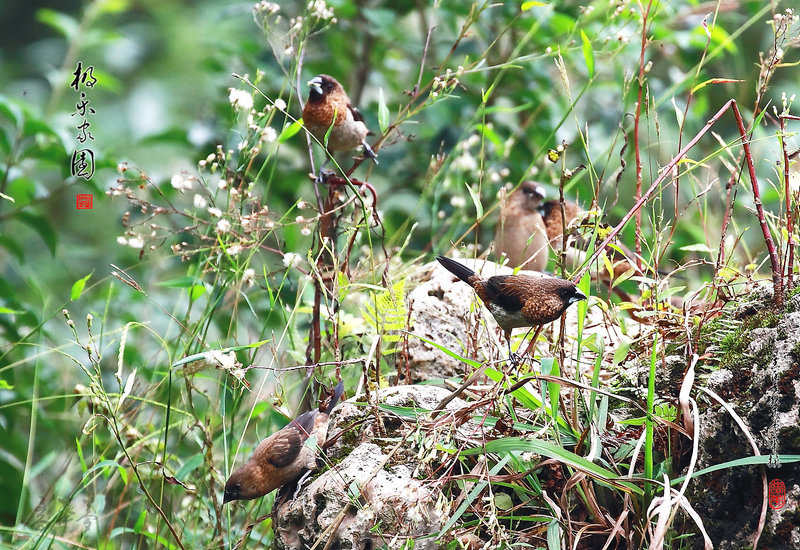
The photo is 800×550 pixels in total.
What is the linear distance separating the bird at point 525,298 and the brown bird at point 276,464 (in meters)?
0.53

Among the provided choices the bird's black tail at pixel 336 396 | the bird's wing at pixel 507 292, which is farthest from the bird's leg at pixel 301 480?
the bird's wing at pixel 507 292

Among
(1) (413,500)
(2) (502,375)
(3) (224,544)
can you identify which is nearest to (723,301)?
(2) (502,375)

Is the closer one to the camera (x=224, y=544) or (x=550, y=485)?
(x=550, y=485)

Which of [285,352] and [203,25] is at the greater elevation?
[203,25]

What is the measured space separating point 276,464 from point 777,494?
1.04 meters

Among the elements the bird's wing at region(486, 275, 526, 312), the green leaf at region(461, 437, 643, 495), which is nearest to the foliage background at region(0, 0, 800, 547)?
the bird's wing at region(486, 275, 526, 312)

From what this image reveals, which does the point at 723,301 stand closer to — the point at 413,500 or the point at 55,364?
the point at 413,500

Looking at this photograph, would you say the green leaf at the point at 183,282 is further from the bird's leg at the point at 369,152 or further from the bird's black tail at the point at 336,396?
the bird's leg at the point at 369,152

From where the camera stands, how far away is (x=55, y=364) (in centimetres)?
373

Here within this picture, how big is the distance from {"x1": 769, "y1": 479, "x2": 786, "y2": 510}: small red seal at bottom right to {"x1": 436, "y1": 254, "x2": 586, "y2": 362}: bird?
513mm

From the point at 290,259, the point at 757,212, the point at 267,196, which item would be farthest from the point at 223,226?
the point at 757,212

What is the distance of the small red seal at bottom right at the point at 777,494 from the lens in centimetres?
132

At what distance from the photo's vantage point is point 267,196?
8.65 feet

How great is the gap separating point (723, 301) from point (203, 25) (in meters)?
6.21
